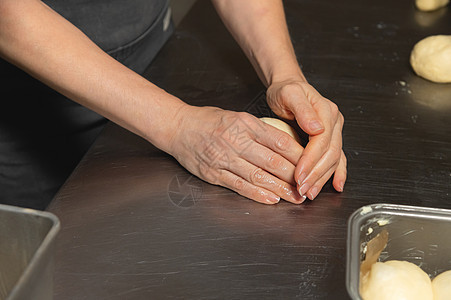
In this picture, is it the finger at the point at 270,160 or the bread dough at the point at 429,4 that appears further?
the bread dough at the point at 429,4

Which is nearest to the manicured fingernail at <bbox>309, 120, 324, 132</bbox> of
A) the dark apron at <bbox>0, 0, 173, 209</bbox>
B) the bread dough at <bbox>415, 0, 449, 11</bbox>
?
the dark apron at <bbox>0, 0, 173, 209</bbox>

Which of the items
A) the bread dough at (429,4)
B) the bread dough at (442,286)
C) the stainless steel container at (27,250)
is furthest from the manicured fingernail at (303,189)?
the bread dough at (429,4)

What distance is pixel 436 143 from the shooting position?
116cm

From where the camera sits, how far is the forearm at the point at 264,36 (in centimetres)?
121

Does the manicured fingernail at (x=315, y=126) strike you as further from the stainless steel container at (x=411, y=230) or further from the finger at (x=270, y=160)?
the stainless steel container at (x=411, y=230)

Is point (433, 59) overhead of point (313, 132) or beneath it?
beneath

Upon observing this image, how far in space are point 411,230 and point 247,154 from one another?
0.31 meters

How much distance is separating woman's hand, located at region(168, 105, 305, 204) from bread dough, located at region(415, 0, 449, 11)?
32.4 inches

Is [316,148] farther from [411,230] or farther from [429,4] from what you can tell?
[429,4]

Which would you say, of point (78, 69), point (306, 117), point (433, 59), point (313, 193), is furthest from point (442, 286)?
point (78, 69)

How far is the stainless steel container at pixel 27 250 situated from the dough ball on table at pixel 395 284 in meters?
0.50

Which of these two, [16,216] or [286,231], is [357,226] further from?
[16,216]

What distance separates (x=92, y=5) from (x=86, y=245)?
0.61 m

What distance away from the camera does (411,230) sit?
2.93ft
